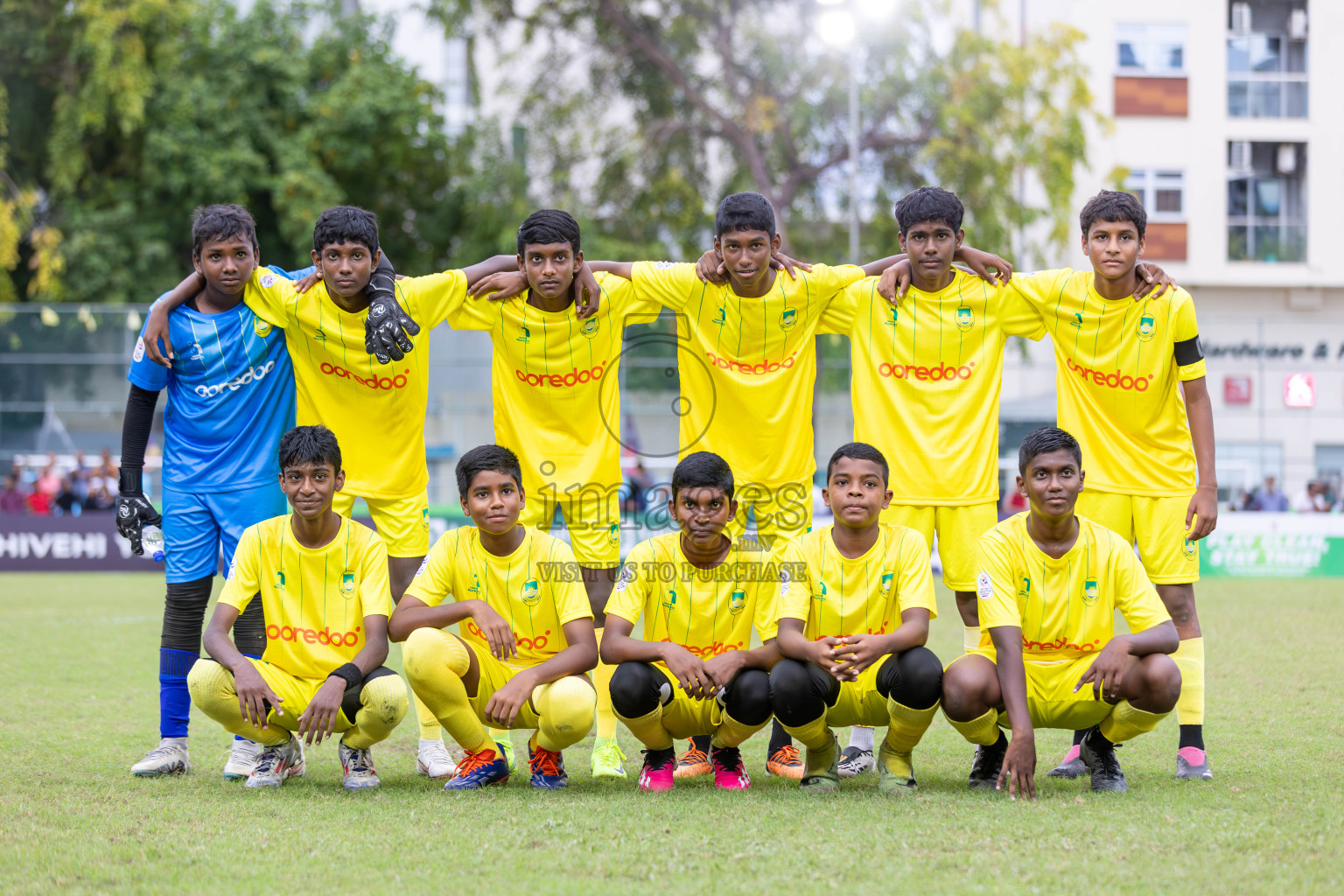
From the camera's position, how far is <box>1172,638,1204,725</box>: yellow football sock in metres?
4.41

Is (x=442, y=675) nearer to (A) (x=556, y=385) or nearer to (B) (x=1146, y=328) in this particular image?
(A) (x=556, y=385)

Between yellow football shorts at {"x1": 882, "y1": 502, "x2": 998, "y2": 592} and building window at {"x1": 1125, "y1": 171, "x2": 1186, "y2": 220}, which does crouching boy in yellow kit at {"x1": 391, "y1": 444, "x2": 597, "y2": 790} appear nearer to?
yellow football shorts at {"x1": 882, "y1": 502, "x2": 998, "y2": 592}

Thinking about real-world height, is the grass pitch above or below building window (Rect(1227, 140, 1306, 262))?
below

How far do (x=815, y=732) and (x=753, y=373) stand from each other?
154 cm

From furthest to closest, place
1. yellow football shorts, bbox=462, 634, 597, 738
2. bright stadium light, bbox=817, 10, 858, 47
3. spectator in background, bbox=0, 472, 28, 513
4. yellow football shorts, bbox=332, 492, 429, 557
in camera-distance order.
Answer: bright stadium light, bbox=817, 10, 858, 47 → spectator in background, bbox=0, 472, 28, 513 → yellow football shorts, bbox=332, 492, 429, 557 → yellow football shorts, bbox=462, 634, 597, 738

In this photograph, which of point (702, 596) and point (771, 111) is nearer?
point (702, 596)

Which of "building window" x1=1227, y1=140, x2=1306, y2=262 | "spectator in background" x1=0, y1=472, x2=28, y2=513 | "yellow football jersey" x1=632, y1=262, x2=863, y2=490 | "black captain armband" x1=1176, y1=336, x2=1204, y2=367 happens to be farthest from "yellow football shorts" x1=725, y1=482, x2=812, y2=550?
"building window" x1=1227, y1=140, x2=1306, y2=262

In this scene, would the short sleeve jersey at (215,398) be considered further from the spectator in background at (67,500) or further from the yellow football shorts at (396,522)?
the spectator in background at (67,500)

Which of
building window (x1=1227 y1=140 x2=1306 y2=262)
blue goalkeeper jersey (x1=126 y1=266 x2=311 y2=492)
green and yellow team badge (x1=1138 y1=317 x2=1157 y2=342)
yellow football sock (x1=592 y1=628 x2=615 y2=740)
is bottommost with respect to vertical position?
yellow football sock (x1=592 y1=628 x2=615 y2=740)

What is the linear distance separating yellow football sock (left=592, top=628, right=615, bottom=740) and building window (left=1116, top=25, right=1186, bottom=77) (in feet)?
72.2

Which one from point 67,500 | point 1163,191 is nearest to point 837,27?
point 1163,191

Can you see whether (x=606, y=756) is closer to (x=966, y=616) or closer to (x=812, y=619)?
(x=812, y=619)

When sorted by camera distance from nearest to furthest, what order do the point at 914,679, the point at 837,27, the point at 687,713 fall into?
1. the point at 914,679
2. the point at 687,713
3. the point at 837,27

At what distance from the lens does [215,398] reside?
4.77 meters
